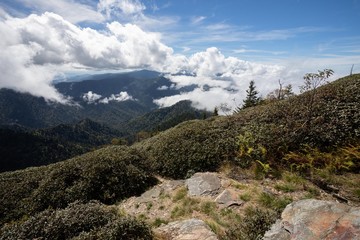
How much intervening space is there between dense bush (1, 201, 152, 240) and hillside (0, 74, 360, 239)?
218 millimetres

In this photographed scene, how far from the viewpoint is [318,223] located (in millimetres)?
5742

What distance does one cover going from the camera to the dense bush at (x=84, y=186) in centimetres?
1260

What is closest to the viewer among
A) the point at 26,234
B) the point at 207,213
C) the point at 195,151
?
the point at 26,234

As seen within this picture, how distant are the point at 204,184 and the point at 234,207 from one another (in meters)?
2.41

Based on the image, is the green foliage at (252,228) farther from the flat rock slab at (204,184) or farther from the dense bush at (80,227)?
the flat rock slab at (204,184)

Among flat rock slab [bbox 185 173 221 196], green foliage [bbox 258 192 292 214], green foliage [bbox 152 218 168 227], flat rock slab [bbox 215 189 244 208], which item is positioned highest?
green foliage [bbox 258 192 292 214]

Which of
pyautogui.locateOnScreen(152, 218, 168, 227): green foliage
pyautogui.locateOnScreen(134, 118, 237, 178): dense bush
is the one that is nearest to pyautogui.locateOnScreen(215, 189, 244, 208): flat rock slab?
pyautogui.locateOnScreen(152, 218, 168, 227): green foliage

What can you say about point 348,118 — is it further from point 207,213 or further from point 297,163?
point 207,213

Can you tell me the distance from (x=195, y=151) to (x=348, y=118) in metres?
8.53

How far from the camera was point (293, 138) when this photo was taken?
13.1 metres

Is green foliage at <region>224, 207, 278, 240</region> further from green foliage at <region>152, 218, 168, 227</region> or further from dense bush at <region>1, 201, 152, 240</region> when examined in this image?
green foliage at <region>152, 218, 168, 227</region>

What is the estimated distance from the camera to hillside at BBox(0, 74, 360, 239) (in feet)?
30.0

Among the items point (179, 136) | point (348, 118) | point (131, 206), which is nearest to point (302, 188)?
point (348, 118)

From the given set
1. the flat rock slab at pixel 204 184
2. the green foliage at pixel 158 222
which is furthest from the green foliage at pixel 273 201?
the green foliage at pixel 158 222
